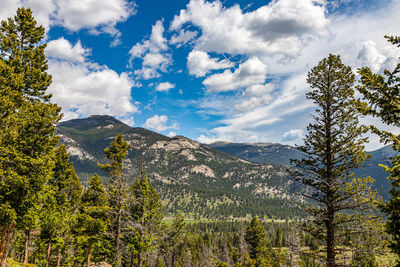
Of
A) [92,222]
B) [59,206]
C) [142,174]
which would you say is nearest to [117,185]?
[142,174]

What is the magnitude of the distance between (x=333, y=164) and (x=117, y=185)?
1819 cm

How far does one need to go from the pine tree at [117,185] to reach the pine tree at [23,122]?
5116 millimetres

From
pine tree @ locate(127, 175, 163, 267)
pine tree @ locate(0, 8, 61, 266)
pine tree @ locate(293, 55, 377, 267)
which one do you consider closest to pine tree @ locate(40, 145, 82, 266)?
pine tree @ locate(0, 8, 61, 266)

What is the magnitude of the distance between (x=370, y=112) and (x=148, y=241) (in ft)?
67.0

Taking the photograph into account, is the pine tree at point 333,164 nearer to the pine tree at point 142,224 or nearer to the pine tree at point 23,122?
the pine tree at point 142,224

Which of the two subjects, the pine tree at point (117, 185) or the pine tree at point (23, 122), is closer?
the pine tree at point (23, 122)

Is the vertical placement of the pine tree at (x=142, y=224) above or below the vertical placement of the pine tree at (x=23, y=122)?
below

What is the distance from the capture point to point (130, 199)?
2083 cm

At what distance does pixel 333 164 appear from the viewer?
50.3 feet

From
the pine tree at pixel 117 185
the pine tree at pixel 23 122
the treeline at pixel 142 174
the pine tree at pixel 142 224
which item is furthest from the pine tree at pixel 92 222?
the pine tree at pixel 23 122

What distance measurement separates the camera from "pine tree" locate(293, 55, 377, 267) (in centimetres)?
1378

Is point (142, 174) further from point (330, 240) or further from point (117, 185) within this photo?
point (330, 240)

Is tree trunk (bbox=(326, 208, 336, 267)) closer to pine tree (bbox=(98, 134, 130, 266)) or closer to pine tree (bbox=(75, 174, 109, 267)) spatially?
pine tree (bbox=(98, 134, 130, 266))

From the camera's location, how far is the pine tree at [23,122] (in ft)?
55.4
